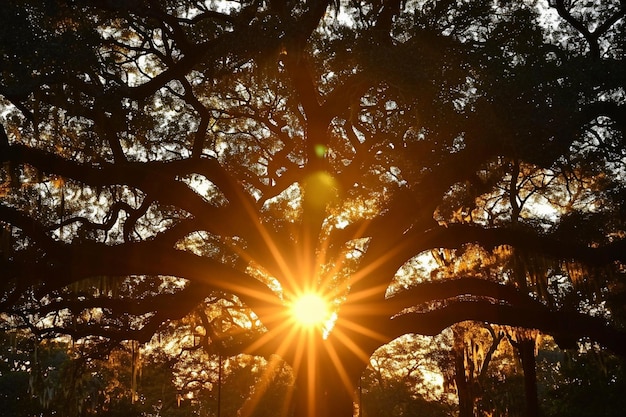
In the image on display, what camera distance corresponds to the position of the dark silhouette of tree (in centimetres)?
811

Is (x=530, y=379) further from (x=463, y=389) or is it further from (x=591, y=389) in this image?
(x=591, y=389)

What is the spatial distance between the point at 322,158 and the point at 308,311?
320 cm

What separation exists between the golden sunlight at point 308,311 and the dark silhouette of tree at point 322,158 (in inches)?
8.1

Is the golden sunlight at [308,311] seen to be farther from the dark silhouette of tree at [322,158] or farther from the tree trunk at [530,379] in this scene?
the tree trunk at [530,379]

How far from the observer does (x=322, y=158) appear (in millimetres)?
11766

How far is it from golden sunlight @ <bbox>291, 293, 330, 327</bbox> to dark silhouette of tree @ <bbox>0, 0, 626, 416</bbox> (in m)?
0.21

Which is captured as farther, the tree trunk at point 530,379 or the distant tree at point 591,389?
the distant tree at point 591,389

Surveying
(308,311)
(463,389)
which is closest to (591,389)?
(463,389)

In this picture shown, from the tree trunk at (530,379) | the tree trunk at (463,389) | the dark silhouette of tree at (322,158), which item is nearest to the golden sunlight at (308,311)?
the dark silhouette of tree at (322,158)

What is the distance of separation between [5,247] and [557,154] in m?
9.13

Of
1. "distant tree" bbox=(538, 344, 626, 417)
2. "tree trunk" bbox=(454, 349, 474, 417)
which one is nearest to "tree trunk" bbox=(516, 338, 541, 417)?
"distant tree" bbox=(538, 344, 626, 417)

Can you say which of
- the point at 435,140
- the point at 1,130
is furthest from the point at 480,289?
the point at 1,130

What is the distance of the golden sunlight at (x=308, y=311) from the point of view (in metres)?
11.0

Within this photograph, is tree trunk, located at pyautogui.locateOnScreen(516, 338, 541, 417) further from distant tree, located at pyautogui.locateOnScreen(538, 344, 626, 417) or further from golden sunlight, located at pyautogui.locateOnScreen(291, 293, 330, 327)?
golden sunlight, located at pyautogui.locateOnScreen(291, 293, 330, 327)
